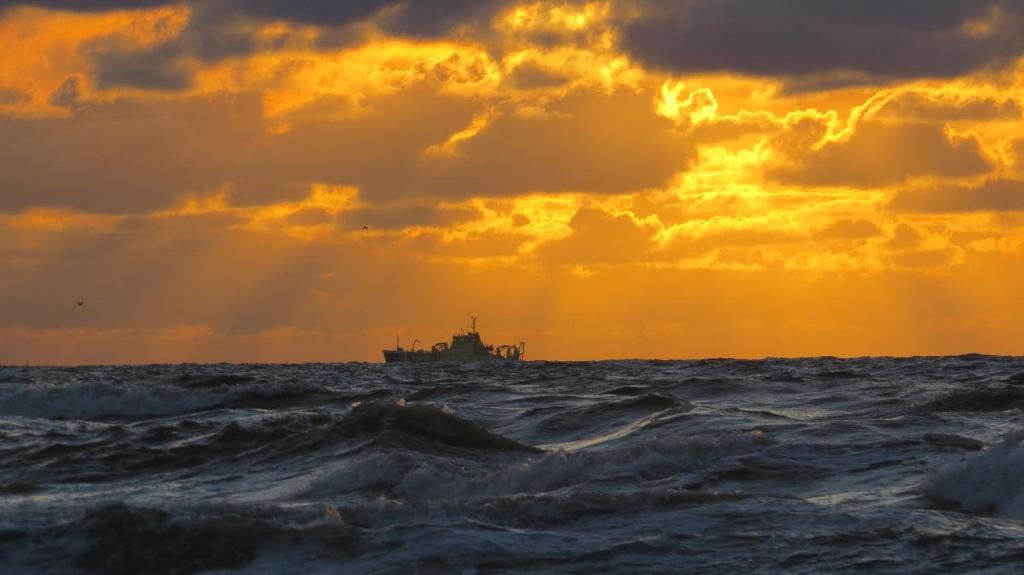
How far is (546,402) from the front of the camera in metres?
43.8

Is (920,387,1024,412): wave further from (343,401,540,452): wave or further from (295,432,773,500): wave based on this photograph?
(343,401,540,452): wave

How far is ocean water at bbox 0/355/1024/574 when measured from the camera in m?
15.2

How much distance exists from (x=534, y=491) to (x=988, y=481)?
274 inches

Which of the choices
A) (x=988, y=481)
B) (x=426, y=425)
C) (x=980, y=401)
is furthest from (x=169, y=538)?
(x=980, y=401)

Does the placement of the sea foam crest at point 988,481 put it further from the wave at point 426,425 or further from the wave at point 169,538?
the wave at point 426,425

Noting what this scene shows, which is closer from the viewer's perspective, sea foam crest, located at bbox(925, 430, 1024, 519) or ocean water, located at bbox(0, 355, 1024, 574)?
ocean water, located at bbox(0, 355, 1024, 574)

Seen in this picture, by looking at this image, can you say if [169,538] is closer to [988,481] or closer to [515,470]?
[515,470]

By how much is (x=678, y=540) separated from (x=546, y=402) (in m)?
27.9

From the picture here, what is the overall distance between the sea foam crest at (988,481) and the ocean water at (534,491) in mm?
44

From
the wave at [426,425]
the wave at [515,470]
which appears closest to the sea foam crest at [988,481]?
the wave at [515,470]

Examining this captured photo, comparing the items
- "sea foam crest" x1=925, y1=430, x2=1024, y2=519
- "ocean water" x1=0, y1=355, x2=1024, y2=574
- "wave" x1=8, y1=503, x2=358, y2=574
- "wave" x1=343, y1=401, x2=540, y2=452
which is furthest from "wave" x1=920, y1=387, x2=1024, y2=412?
"wave" x1=8, y1=503, x2=358, y2=574

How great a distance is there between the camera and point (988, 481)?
18.8m

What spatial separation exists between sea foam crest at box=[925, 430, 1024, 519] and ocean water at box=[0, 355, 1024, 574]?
0.04 meters

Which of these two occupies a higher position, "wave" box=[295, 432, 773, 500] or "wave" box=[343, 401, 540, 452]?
"wave" box=[343, 401, 540, 452]
